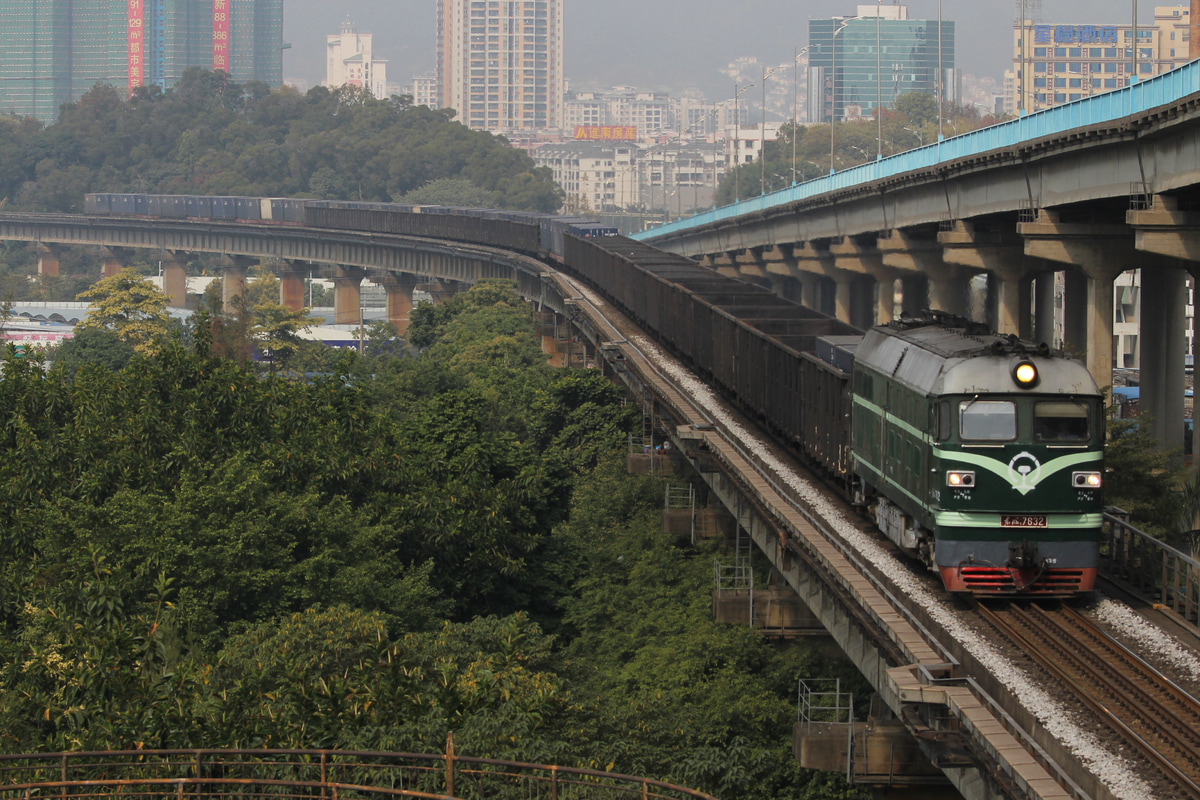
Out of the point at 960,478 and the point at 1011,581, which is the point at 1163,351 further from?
the point at 960,478

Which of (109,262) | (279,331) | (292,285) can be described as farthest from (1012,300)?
(109,262)

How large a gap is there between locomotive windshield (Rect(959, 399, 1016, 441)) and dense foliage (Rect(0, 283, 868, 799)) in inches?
292

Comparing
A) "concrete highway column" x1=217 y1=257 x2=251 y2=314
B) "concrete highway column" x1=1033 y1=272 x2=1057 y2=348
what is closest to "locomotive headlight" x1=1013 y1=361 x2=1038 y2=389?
"concrete highway column" x1=1033 y1=272 x2=1057 y2=348

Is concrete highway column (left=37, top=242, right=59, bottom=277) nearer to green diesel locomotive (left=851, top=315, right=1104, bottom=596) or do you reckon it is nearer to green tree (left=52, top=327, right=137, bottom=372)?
green tree (left=52, top=327, right=137, bottom=372)

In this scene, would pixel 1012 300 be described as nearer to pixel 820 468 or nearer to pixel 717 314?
pixel 717 314

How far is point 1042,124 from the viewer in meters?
45.9

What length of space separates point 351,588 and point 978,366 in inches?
725

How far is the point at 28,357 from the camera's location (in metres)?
52.9

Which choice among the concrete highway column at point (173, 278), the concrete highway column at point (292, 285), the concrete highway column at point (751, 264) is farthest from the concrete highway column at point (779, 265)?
the concrete highway column at point (173, 278)

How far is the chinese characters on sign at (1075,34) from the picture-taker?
5625 inches

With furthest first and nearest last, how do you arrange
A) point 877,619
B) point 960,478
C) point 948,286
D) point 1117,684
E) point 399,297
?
point 399,297 < point 948,286 < point 960,478 < point 877,619 < point 1117,684

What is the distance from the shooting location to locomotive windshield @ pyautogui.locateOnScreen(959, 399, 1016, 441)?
21.7 m

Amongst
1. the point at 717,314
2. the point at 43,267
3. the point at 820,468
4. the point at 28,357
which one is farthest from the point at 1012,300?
the point at 43,267

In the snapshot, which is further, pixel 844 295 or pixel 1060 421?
pixel 844 295
